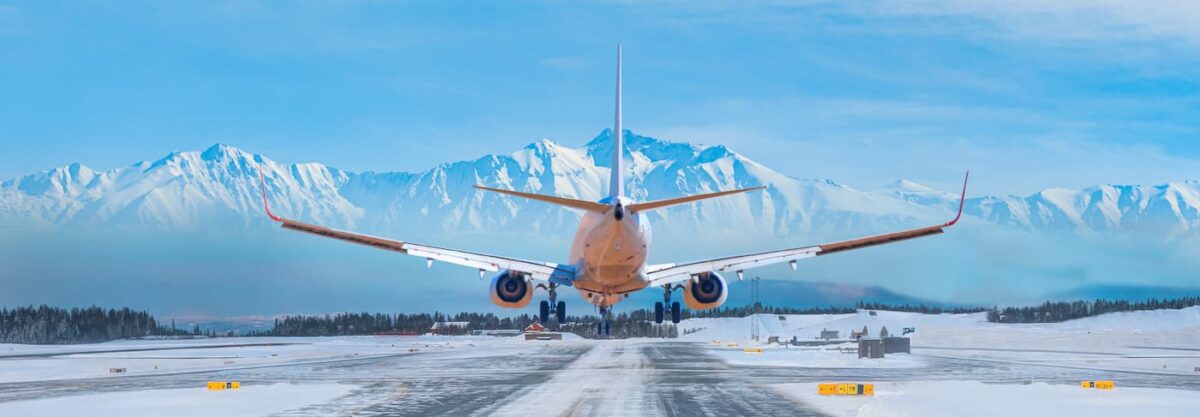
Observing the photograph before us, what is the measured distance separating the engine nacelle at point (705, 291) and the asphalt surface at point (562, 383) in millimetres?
4256

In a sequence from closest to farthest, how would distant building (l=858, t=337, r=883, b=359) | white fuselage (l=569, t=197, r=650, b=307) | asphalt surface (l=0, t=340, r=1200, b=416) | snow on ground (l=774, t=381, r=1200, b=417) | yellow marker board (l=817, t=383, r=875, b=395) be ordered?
asphalt surface (l=0, t=340, r=1200, b=416) < snow on ground (l=774, t=381, r=1200, b=417) < white fuselage (l=569, t=197, r=650, b=307) < yellow marker board (l=817, t=383, r=875, b=395) < distant building (l=858, t=337, r=883, b=359)


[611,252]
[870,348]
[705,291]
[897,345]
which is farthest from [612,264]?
[897,345]

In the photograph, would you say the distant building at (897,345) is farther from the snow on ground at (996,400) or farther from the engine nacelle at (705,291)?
the engine nacelle at (705,291)

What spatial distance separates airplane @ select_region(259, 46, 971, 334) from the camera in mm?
50469

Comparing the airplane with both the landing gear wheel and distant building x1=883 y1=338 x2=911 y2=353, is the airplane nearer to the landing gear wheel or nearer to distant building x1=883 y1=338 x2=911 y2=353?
the landing gear wheel

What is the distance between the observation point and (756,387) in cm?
5719

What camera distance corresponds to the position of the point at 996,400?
4916cm

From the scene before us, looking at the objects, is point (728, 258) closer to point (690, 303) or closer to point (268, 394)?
point (690, 303)

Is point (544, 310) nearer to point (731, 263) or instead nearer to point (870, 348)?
point (731, 263)

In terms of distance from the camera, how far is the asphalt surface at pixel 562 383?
42.4m

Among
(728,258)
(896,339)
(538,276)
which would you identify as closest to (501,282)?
(538,276)

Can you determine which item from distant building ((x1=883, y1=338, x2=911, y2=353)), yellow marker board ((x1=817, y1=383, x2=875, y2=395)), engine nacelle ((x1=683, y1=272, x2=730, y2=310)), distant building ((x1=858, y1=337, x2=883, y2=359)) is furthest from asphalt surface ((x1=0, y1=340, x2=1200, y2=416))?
distant building ((x1=883, y1=338, x2=911, y2=353))

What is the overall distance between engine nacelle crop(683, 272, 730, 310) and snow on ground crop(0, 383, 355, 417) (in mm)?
18283

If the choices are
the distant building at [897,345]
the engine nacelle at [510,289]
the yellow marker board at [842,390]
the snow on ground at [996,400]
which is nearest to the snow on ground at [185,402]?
the engine nacelle at [510,289]
